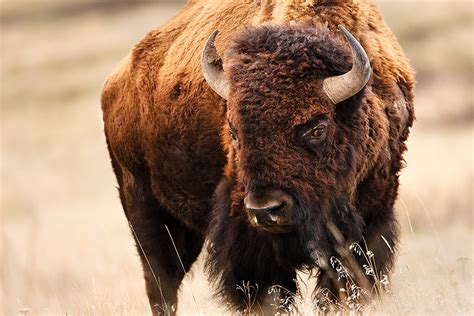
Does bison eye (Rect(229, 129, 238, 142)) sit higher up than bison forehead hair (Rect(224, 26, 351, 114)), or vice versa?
bison forehead hair (Rect(224, 26, 351, 114))

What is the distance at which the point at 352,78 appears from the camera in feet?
20.0

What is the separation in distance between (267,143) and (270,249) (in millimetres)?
865

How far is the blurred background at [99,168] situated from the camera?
8492 mm

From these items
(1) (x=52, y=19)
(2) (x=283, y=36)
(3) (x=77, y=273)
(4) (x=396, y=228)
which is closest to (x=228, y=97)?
(2) (x=283, y=36)

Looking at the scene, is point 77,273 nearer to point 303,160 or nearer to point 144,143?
point 144,143

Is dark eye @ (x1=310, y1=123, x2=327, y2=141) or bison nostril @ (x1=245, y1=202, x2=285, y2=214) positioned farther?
dark eye @ (x1=310, y1=123, x2=327, y2=141)

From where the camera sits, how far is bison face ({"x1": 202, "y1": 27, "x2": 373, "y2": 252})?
19.4ft

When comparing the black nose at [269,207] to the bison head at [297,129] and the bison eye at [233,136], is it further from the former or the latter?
the bison eye at [233,136]

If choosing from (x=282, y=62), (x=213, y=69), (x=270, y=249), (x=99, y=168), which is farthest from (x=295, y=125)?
(x=99, y=168)

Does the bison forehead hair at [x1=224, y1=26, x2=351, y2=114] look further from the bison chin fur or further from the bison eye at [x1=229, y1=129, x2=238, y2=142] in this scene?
the bison chin fur

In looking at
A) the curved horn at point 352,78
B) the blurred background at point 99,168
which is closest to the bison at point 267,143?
the curved horn at point 352,78

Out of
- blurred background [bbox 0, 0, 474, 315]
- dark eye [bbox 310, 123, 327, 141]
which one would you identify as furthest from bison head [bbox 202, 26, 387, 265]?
blurred background [bbox 0, 0, 474, 315]

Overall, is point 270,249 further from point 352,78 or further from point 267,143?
point 352,78

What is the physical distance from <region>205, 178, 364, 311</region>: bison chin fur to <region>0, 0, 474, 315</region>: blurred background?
1.48 feet
